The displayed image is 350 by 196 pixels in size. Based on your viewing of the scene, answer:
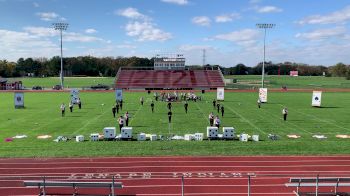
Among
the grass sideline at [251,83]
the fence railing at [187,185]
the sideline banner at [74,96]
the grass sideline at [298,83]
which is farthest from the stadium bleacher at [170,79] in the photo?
the fence railing at [187,185]

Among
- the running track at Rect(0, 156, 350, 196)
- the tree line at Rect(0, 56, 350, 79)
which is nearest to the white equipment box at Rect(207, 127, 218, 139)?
the running track at Rect(0, 156, 350, 196)

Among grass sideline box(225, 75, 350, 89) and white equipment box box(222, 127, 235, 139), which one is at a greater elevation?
grass sideline box(225, 75, 350, 89)

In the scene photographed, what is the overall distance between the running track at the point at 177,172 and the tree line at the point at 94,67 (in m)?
121

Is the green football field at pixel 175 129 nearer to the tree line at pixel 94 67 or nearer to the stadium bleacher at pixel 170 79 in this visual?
the stadium bleacher at pixel 170 79

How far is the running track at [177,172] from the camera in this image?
45.7 feet

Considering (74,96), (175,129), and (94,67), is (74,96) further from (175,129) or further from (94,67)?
(94,67)

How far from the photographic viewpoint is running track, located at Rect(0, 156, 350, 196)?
13.9 metres

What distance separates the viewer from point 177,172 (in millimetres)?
16266

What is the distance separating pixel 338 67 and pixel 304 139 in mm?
142013

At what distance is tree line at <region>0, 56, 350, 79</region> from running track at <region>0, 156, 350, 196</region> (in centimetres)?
12112

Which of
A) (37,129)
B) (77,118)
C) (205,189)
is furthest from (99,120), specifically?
(205,189)

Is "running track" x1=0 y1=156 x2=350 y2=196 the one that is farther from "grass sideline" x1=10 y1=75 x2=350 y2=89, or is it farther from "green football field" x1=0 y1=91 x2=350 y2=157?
"grass sideline" x1=10 y1=75 x2=350 y2=89

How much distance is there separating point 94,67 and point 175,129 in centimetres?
12278

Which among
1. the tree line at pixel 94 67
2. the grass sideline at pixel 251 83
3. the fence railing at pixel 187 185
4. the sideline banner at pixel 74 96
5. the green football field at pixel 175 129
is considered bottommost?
the fence railing at pixel 187 185
